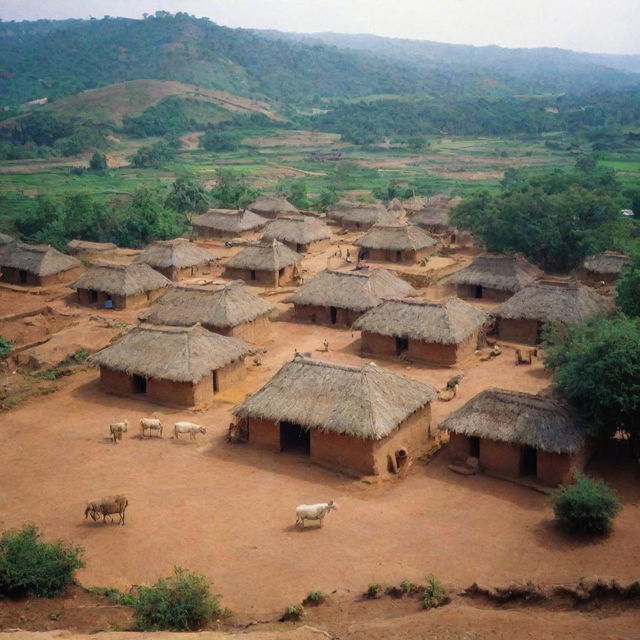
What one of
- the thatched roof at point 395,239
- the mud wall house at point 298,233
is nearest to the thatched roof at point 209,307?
the thatched roof at point 395,239

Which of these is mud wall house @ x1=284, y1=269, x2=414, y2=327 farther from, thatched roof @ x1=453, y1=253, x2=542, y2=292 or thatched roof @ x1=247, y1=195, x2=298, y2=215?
thatched roof @ x1=247, y1=195, x2=298, y2=215

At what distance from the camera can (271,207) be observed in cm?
5419

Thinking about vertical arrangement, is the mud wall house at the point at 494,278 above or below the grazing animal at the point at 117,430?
above

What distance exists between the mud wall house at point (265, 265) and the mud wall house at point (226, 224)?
989 centimetres

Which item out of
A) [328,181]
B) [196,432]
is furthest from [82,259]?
[328,181]

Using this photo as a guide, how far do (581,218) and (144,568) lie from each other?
29.6m

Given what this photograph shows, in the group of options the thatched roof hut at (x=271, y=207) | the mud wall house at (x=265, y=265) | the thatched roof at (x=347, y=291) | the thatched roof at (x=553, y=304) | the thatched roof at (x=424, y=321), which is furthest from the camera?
the thatched roof hut at (x=271, y=207)

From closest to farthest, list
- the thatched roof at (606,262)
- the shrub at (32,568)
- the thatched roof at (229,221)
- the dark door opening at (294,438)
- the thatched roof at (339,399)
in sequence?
the shrub at (32,568) < the thatched roof at (339,399) < the dark door opening at (294,438) < the thatched roof at (606,262) < the thatched roof at (229,221)

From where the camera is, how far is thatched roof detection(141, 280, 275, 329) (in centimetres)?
2702

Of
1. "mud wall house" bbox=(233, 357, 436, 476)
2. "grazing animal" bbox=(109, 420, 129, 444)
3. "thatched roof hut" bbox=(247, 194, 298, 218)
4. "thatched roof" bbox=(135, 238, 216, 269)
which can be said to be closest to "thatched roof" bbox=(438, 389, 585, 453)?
"mud wall house" bbox=(233, 357, 436, 476)

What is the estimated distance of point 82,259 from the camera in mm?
41469

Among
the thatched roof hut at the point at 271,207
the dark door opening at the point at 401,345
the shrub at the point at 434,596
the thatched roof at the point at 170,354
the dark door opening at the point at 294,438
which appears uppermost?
the thatched roof hut at the point at 271,207

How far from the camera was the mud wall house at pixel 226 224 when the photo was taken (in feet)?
158

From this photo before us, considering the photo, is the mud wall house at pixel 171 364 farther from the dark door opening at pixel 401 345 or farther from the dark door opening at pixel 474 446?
the dark door opening at pixel 474 446
